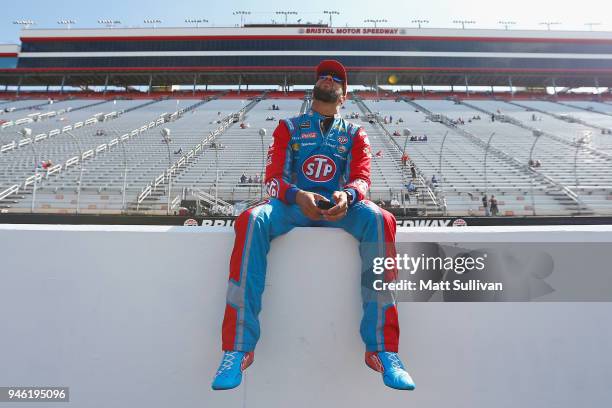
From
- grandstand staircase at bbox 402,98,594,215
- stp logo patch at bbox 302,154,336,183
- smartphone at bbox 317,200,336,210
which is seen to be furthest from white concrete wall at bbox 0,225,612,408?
grandstand staircase at bbox 402,98,594,215

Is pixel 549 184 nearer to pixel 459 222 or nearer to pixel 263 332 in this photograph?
pixel 459 222

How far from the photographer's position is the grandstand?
38.4ft

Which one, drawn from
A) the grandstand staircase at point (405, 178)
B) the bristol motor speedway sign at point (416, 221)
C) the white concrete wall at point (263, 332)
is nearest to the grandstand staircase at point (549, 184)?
the grandstand staircase at point (405, 178)

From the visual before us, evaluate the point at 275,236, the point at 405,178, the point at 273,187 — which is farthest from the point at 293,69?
the point at 275,236

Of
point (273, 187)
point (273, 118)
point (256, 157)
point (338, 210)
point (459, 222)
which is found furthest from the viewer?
point (273, 118)

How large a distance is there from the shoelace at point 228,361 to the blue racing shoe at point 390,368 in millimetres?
527

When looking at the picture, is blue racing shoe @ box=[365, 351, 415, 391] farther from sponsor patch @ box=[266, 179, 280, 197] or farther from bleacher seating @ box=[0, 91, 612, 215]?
bleacher seating @ box=[0, 91, 612, 215]

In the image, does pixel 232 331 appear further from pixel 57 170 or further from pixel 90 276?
pixel 57 170

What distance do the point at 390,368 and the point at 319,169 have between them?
3.67 feet

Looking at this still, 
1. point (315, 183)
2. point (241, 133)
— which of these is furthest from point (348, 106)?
point (315, 183)

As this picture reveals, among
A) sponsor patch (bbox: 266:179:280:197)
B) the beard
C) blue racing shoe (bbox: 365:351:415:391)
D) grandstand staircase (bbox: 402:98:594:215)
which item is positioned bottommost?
blue racing shoe (bbox: 365:351:415:391)

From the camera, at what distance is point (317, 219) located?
5.07ft

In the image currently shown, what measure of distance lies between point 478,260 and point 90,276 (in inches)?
64.3

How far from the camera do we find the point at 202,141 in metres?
17.8
